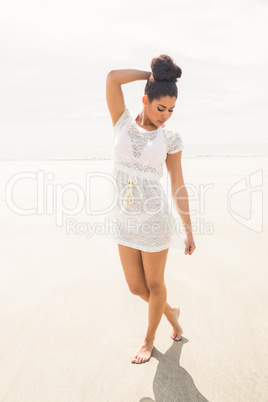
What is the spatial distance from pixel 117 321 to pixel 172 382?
0.74 metres

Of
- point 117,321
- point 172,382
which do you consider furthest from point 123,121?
point 172,382

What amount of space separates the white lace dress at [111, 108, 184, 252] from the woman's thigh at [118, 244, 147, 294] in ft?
0.26

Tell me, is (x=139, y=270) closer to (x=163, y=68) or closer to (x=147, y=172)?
(x=147, y=172)

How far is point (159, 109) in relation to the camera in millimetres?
2070

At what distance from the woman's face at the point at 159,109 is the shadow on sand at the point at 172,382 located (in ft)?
5.54

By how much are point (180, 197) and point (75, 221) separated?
3.13 metres

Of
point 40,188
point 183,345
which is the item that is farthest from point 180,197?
point 40,188

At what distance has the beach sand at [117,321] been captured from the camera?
203cm

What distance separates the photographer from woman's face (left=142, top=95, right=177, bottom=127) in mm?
2037

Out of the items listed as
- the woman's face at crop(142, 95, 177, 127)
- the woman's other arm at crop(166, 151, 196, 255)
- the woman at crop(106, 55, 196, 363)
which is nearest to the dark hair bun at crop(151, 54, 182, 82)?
the woman at crop(106, 55, 196, 363)

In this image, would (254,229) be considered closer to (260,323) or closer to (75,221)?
(260,323)

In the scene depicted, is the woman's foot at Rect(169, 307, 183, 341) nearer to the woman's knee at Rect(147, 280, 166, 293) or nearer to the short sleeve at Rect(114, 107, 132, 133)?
the woman's knee at Rect(147, 280, 166, 293)

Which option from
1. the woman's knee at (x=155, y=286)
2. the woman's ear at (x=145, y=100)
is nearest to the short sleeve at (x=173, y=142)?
the woman's ear at (x=145, y=100)

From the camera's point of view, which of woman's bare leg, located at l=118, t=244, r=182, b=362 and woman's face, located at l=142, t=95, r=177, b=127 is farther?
woman's bare leg, located at l=118, t=244, r=182, b=362
